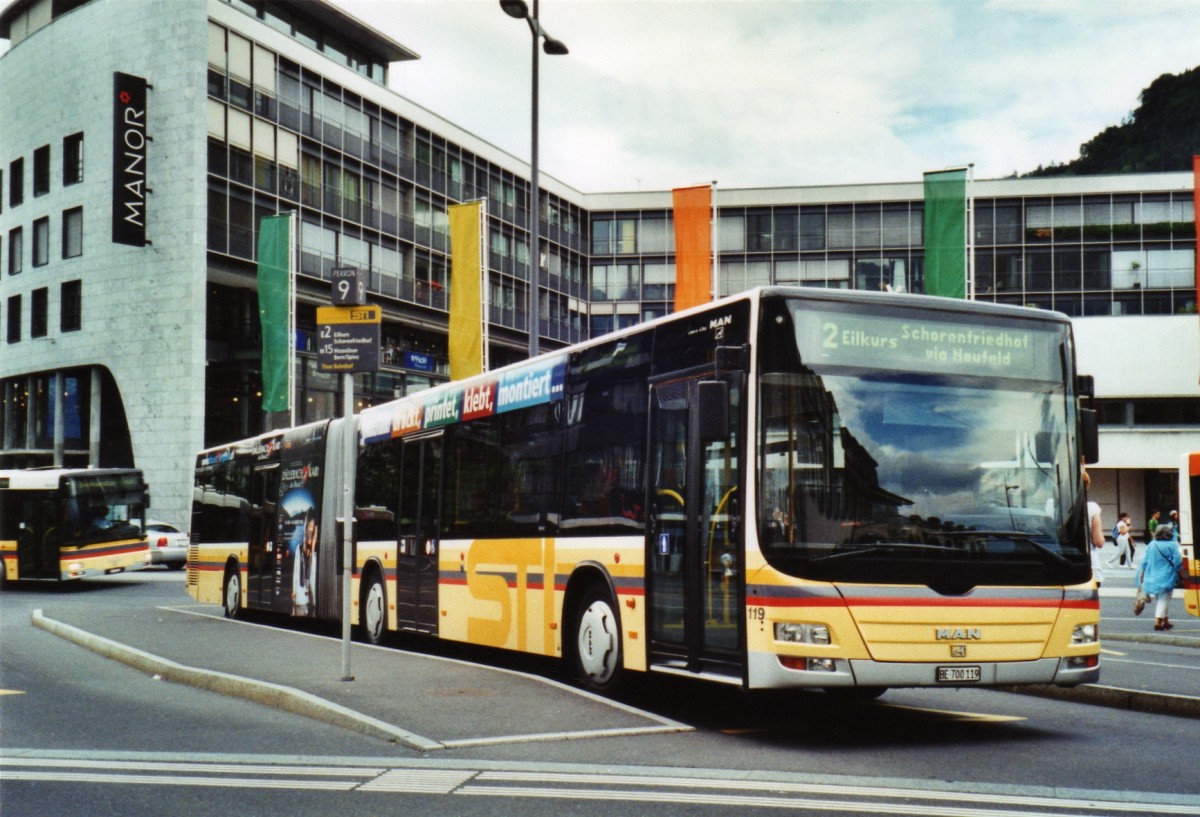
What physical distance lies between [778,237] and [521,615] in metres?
64.0

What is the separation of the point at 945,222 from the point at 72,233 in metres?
36.6

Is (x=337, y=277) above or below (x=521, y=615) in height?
above

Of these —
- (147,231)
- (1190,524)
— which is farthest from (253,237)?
(1190,524)

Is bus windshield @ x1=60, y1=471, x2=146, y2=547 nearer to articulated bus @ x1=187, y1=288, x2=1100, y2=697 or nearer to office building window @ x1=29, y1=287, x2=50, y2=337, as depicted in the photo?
office building window @ x1=29, y1=287, x2=50, y2=337

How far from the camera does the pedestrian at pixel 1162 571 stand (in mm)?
20344

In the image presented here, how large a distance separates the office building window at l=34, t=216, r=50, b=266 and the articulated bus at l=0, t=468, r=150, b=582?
22.1 meters

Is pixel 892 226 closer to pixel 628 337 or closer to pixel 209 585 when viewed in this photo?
pixel 209 585

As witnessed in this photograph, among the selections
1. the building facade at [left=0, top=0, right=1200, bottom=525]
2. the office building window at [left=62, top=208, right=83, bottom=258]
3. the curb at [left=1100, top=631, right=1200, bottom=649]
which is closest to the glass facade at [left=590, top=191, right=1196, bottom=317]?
the building facade at [left=0, top=0, right=1200, bottom=525]

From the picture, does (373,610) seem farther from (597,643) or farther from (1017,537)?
(1017,537)

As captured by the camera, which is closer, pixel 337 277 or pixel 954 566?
pixel 954 566

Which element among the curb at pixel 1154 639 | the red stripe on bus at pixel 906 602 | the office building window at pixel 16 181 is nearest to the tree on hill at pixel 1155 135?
the office building window at pixel 16 181

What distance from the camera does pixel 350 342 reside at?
11922 mm

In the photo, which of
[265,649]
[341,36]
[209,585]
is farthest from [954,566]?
[341,36]

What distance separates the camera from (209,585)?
24.8 m
